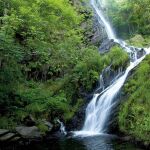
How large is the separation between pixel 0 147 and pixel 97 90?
9.79 meters

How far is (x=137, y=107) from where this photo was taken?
1905 centimetres

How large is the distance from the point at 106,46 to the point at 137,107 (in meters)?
13.1

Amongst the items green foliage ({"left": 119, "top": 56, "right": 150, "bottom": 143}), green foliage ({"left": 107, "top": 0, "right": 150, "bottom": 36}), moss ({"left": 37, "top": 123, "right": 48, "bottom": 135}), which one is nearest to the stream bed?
green foliage ({"left": 119, "top": 56, "right": 150, "bottom": 143})

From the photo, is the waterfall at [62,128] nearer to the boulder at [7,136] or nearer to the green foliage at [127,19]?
the boulder at [7,136]

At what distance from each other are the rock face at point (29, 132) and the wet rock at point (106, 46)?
12.6m

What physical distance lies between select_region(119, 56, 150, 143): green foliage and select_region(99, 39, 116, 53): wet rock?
8.76m

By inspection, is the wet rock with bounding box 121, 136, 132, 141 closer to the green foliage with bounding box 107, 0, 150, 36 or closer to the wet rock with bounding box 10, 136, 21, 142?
the wet rock with bounding box 10, 136, 21, 142

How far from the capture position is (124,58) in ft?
88.2

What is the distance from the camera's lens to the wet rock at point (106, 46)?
3080 cm

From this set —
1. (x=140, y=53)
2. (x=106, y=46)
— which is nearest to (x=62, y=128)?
(x=140, y=53)

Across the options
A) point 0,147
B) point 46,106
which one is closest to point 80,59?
point 46,106

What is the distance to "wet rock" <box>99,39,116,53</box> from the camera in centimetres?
3080

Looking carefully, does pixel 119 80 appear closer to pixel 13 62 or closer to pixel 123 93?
pixel 123 93

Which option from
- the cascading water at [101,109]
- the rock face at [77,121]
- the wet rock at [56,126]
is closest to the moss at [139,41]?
the cascading water at [101,109]
